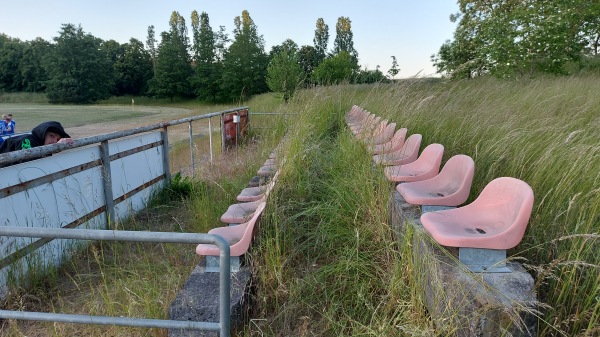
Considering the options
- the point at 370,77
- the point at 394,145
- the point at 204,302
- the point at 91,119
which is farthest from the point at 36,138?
the point at 91,119

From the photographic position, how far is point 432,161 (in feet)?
9.84

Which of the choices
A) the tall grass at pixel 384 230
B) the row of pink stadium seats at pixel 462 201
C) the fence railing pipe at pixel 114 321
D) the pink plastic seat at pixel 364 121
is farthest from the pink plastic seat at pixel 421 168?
the fence railing pipe at pixel 114 321

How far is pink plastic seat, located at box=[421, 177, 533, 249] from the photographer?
1.64 m

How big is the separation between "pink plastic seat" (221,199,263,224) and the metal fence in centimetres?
98

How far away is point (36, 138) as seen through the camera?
13.4 feet

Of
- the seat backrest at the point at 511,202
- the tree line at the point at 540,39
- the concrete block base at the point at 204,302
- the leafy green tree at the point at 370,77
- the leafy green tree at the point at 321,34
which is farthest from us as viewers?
the leafy green tree at the point at 321,34

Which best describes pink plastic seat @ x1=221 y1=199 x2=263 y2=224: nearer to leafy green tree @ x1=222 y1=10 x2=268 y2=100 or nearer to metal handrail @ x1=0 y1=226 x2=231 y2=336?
metal handrail @ x1=0 y1=226 x2=231 y2=336

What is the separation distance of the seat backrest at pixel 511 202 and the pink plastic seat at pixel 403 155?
1063 millimetres

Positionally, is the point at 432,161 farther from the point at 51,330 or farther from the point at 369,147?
the point at 51,330

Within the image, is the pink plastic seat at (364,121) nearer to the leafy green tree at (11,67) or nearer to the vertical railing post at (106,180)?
the vertical railing post at (106,180)

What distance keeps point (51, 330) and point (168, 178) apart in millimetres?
3569

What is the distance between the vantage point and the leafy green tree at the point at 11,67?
7769 centimetres

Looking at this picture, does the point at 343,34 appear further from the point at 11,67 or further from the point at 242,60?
the point at 11,67

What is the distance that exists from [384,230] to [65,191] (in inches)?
108
